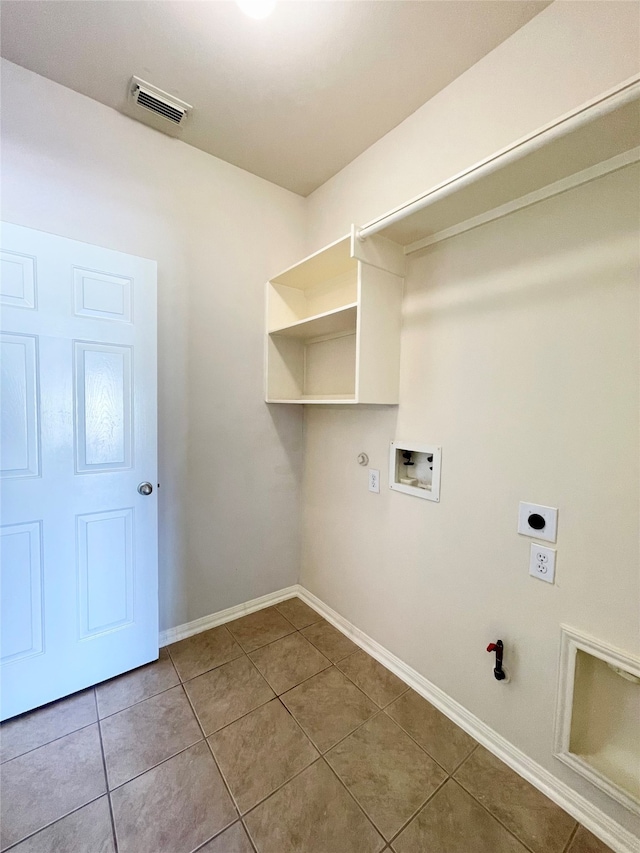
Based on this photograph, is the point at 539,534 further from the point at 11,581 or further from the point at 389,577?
the point at 11,581

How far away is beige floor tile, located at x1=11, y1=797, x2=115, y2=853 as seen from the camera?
1.04 meters

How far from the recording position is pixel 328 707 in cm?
157

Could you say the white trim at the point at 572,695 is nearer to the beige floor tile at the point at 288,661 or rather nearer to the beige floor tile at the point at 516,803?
the beige floor tile at the point at 516,803

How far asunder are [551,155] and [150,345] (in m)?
1.77

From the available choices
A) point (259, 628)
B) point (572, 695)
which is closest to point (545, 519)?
point (572, 695)

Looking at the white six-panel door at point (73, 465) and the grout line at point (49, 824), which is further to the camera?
the white six-panel door at point (73, 465)

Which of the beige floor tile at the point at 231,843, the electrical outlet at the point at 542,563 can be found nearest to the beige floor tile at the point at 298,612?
the beige floor tile at the point at 231,843

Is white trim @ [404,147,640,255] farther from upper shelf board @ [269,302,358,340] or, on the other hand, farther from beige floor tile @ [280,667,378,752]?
beige floor tile @ [280,667,378,752]

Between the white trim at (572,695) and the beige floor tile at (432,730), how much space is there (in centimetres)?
36

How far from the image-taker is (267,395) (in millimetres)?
2242

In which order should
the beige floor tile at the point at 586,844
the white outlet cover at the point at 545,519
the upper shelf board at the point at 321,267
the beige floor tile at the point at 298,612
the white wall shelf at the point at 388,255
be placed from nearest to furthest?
the white wall shelf at the point at 388,255 → the beige floor tile at the point at 586,844 → the white outlet cover at the point at 545,519 → the upper shelf board at the point at 321,267 → the beige floor tile at the point at 298,612

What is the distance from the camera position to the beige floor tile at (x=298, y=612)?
221cm

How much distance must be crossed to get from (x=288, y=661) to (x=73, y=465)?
4.89 ft

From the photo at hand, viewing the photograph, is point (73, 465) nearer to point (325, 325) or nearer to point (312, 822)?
point (325, 325)
